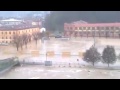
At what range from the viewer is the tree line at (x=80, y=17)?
522 centimetres

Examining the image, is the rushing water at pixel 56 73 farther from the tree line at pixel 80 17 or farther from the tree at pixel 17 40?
the tree line at pixel 80 17

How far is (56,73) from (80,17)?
1050 mm

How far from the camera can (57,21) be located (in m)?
5.39

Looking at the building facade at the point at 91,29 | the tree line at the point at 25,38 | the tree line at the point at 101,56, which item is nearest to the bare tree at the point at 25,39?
the tree line at the point at 25,38

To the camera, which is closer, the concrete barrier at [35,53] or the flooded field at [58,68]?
the flooded field at [58,68]

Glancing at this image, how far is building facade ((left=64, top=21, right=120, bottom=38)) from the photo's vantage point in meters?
5.28

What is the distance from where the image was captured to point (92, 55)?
Answer: 5270 mm

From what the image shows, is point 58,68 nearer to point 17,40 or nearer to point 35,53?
point 35,53

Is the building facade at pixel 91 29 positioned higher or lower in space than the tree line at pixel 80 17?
lower

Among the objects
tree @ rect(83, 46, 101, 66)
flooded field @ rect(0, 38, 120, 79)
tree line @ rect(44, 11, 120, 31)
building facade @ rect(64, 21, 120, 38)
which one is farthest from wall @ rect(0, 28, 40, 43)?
tree @ rect(83, 46, 101, 66)

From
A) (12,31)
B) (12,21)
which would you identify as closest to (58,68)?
(12,31)

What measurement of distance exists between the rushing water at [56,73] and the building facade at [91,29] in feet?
2.04
